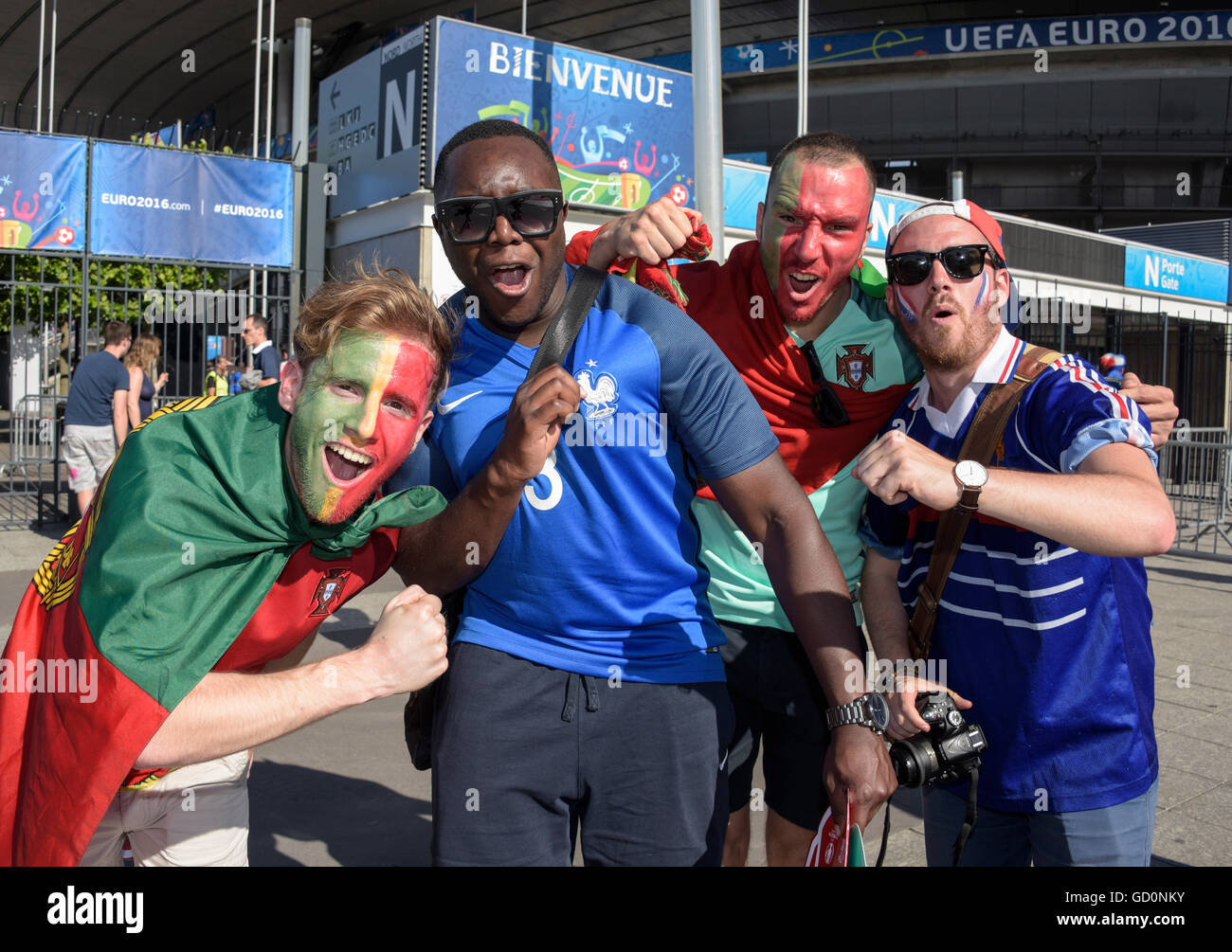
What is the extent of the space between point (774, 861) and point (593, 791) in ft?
3.40

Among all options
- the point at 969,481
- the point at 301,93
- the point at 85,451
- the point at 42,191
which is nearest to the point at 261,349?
the point at 85,451

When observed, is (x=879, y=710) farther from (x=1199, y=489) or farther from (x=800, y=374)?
(x=1199, y=489)

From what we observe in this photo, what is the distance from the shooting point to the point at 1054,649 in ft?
7.34

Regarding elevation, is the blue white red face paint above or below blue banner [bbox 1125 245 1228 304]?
below

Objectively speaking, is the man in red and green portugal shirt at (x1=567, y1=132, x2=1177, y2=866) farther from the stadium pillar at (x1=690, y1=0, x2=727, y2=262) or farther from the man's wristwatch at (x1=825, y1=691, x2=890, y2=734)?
the stadium pillar at (x1=690, y1=0, x2=727, y2=262)

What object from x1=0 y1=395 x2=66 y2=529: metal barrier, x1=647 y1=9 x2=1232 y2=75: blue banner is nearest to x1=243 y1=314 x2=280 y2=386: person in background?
x1=0 y1=395 x2=66 y2=529: metal barrier

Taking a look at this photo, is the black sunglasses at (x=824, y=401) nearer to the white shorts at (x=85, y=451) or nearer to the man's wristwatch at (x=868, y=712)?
the man's wristwatch at (x=868, y=712)

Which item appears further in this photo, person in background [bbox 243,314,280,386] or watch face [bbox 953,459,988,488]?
person in background [bbox 243,314,280,386]

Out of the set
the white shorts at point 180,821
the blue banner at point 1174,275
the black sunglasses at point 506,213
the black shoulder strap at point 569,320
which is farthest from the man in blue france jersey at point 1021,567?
the blue banner at point 1174,275

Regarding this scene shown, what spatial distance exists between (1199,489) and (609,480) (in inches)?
524

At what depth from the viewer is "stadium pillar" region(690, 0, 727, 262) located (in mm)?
7066

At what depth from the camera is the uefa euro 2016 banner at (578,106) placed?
418 inches

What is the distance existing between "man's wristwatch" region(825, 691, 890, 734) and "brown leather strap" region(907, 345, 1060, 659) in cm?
26
